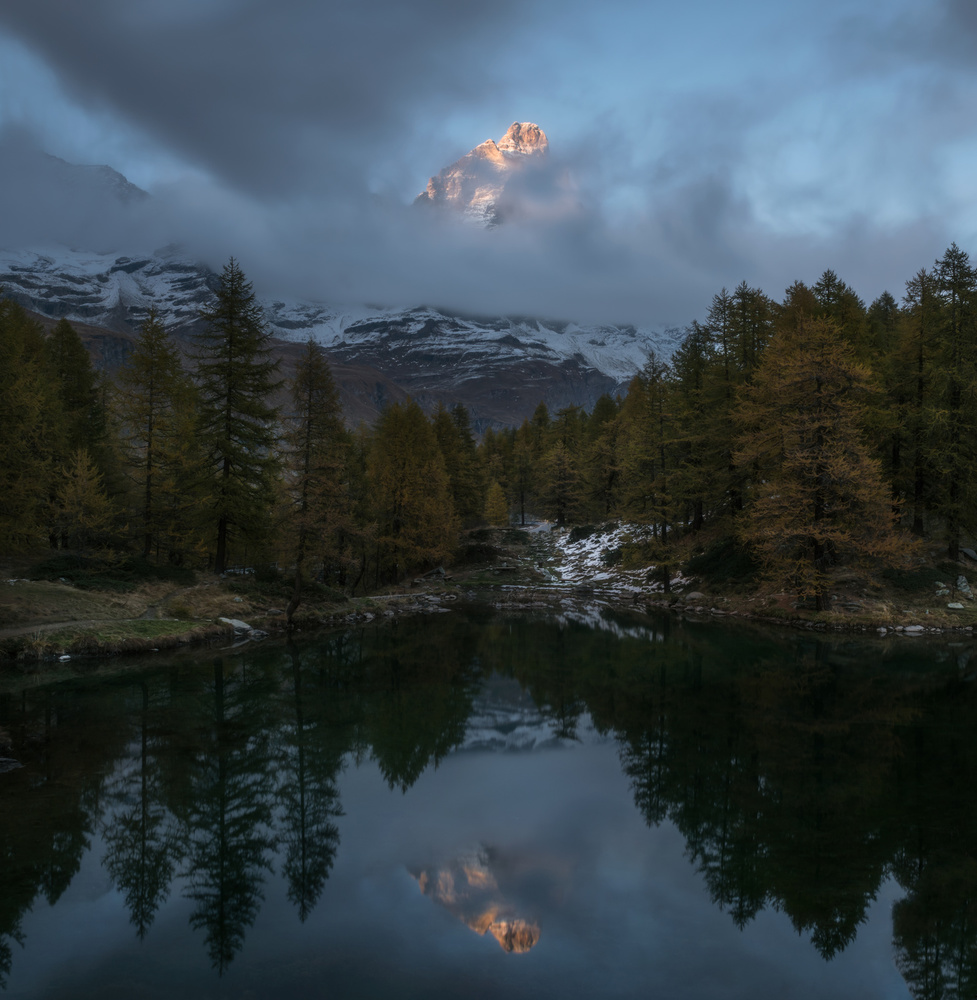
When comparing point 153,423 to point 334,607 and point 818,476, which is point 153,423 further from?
point 818,476

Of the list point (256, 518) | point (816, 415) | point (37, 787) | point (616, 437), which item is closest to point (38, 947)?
point (37, 787)

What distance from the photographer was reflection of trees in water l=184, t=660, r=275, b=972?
9156mm

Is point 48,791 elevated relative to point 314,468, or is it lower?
lower

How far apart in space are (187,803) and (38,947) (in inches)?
177

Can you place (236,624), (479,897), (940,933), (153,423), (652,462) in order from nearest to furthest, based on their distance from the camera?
(940,933), (479,897), (236,624), (153,423), (652,462)

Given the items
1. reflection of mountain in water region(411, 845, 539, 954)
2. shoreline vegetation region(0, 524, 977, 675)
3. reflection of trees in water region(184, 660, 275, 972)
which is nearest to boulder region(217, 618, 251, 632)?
shoreline vegetation region(0, 524, 977, 675)

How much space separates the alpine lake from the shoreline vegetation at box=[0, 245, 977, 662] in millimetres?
9227

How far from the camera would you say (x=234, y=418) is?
1404 inches

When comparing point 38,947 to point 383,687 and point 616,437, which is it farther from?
point 616,437

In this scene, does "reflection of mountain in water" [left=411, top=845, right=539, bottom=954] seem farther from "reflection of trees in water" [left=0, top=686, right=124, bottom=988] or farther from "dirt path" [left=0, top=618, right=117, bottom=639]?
"dirt path" [left=0, top=618, right=117, bottom=639]

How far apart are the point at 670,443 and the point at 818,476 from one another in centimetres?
1086

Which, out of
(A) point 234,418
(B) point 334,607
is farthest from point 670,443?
(A) point 234,418

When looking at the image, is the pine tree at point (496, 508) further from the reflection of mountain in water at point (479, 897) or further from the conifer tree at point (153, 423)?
the reflection of mountain in water at point (479, 897)

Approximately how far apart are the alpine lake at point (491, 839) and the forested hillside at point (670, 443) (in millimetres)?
10373
